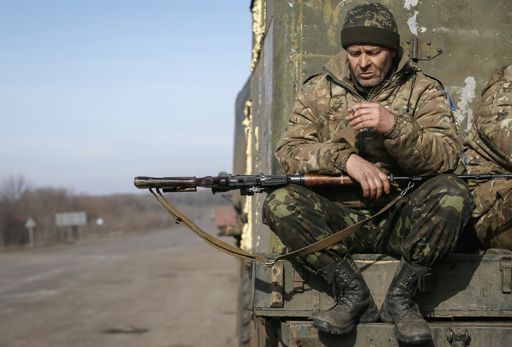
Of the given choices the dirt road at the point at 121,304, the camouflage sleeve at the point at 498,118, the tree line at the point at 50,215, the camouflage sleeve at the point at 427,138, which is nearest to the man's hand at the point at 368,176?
the camouflage sleeve at the point at 427,138

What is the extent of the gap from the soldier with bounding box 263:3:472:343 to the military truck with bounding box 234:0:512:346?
11cm

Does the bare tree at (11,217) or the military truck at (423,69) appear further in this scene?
the bare tree at (11,217)

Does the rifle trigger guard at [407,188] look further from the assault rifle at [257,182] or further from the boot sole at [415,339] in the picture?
the boot sole at [415,339]

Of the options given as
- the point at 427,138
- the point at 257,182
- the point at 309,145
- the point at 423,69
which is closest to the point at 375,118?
the point at 427,138

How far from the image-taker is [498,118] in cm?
409

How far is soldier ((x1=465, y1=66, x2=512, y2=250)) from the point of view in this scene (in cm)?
392

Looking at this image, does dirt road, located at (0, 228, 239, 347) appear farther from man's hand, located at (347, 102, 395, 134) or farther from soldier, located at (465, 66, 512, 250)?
man's hand, located at (347, 102, 395, 134)

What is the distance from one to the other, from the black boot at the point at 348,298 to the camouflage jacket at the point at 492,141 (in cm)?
77

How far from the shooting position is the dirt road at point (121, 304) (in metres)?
11.1

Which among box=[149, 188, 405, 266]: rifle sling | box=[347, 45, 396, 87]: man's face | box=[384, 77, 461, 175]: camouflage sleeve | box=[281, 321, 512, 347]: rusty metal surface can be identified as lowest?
box=[281, 321, 512, 347]: rusty metal surface

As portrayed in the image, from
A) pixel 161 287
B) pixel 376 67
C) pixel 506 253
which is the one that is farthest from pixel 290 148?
pixel 161 287

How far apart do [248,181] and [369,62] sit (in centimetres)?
80

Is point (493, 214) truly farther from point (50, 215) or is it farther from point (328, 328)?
point (50, 215)

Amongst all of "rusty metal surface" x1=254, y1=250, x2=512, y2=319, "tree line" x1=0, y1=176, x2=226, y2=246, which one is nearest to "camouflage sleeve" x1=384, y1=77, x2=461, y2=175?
"rusty metal surface" x1=254, y1=250, x2=512, y2=319
